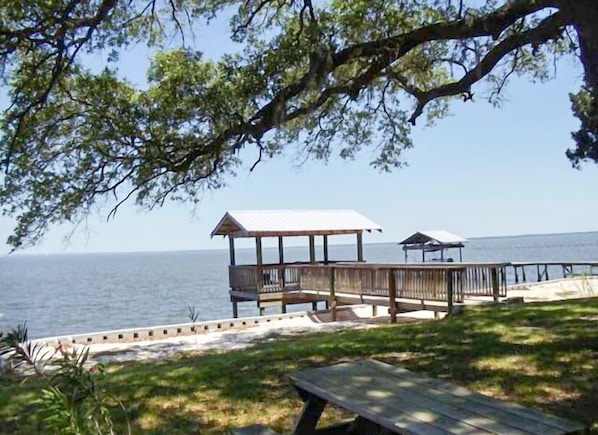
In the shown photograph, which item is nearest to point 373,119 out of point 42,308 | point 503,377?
point 503,377

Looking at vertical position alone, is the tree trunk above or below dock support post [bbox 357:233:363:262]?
above

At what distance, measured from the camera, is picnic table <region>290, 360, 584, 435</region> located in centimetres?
229

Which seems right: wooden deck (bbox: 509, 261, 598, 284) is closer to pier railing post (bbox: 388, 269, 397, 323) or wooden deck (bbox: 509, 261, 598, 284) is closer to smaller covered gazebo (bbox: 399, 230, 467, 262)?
smaller covered gazebo (bbox: 399, 230, 467, 262)

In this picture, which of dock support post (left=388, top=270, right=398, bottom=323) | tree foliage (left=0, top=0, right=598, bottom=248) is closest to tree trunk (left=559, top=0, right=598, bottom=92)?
tree foliage (left=0, top=0, right=598, bottom=248)

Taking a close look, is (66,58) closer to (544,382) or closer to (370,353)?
(370,353)

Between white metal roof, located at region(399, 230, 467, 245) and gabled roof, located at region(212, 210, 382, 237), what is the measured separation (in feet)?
21.8

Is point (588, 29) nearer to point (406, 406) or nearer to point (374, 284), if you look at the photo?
point (406, 406)

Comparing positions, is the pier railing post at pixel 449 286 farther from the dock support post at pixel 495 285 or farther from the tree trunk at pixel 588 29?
the tree trunk at pixel 588 29

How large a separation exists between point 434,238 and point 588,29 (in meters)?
23.5

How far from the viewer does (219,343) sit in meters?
10.2

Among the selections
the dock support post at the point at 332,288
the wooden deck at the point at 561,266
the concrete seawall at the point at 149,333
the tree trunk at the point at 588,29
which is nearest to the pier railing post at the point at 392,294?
the dock support post at the point at 332,288

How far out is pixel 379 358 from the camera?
19.4 ft

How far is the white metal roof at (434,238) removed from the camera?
27.2 metres

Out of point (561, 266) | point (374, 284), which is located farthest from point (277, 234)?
point (561, 266)
